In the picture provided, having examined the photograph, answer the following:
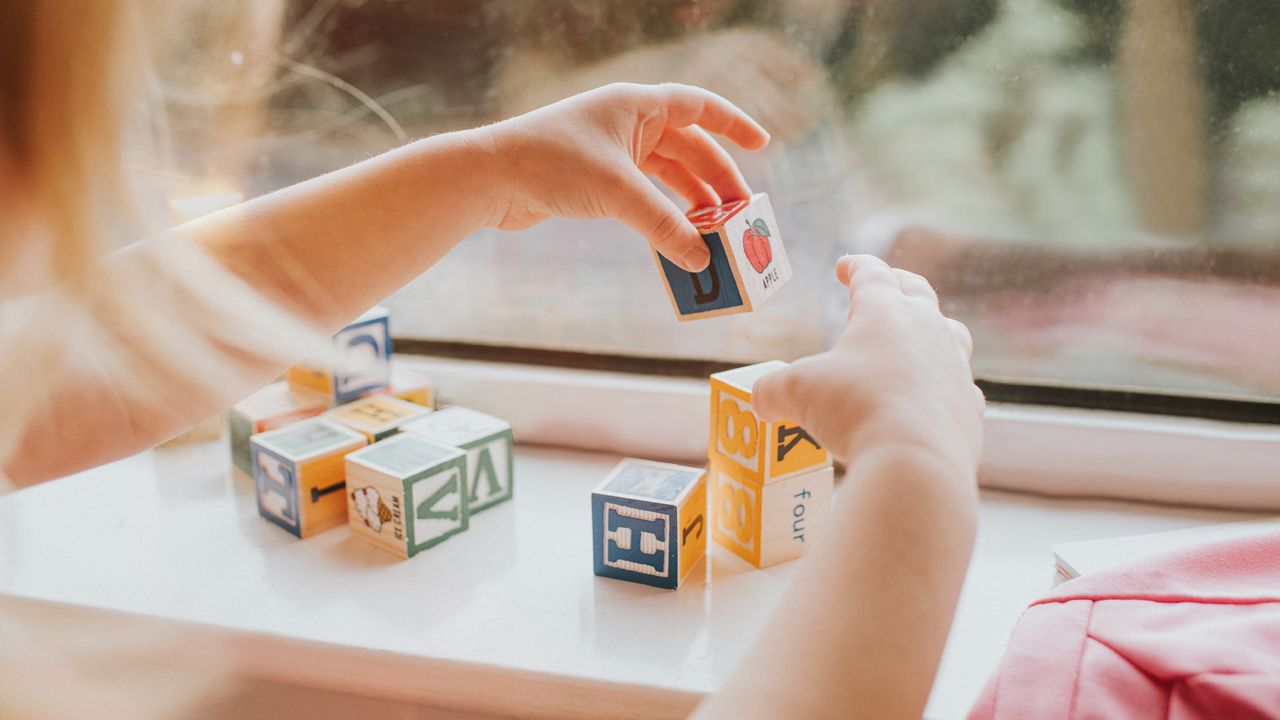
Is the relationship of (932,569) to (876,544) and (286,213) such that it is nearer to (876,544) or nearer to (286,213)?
(876,544)

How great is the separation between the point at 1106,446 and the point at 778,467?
0.38 meters

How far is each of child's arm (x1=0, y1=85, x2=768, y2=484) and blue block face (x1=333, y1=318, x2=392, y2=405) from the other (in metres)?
0.18

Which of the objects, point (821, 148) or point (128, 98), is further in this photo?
point (821, 148)

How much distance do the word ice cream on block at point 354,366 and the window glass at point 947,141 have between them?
0.18m

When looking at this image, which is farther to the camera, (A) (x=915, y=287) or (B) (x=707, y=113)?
(B) (x=707, y=113)

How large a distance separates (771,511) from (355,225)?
0.43m

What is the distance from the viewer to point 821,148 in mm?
960

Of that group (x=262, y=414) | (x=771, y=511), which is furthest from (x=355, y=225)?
(x=771, y=511)

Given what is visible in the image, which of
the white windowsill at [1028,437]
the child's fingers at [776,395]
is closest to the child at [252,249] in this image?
the child's fingers at [776,395]

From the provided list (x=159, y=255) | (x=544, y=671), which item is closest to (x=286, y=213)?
(x=159, y=255)

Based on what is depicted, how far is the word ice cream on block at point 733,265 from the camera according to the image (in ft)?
2.43

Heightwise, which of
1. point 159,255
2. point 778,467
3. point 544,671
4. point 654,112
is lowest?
point 544,671

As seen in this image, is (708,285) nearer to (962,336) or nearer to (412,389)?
(962,336)

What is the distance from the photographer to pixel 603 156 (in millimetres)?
729
